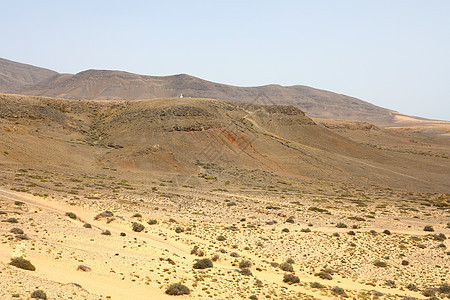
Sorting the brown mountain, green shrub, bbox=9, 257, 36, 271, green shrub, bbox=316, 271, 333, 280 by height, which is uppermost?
the brown mountain

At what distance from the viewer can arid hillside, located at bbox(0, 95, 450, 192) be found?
175 feet

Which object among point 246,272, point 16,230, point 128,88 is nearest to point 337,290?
point 246,272

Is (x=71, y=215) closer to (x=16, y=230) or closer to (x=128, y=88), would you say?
(x=16, y=230)

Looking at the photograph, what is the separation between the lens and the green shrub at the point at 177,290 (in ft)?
43.1

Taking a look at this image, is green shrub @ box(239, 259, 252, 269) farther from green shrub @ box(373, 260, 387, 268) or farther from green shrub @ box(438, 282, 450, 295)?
green shrub @ box(438, 282, 450, 295)

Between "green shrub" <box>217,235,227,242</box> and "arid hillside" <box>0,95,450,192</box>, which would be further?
"arid hillside" <box>0,95,450,192</box>

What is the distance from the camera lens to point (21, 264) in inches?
485

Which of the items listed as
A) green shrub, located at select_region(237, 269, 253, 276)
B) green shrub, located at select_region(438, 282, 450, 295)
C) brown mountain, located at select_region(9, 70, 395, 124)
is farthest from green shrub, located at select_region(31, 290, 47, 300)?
brown mountain, located at select_region(9, 70, 395, 124)

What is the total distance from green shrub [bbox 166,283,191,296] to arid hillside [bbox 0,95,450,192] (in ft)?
122

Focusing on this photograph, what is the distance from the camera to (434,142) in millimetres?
118562

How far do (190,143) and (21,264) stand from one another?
52.6m

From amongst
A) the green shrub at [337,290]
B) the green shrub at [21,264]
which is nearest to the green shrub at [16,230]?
the green shrub at [21,264]

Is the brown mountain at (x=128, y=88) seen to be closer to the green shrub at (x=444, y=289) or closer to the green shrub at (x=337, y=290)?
the green shrub at (x=444, y=289)

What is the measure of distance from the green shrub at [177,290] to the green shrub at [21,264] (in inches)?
176
